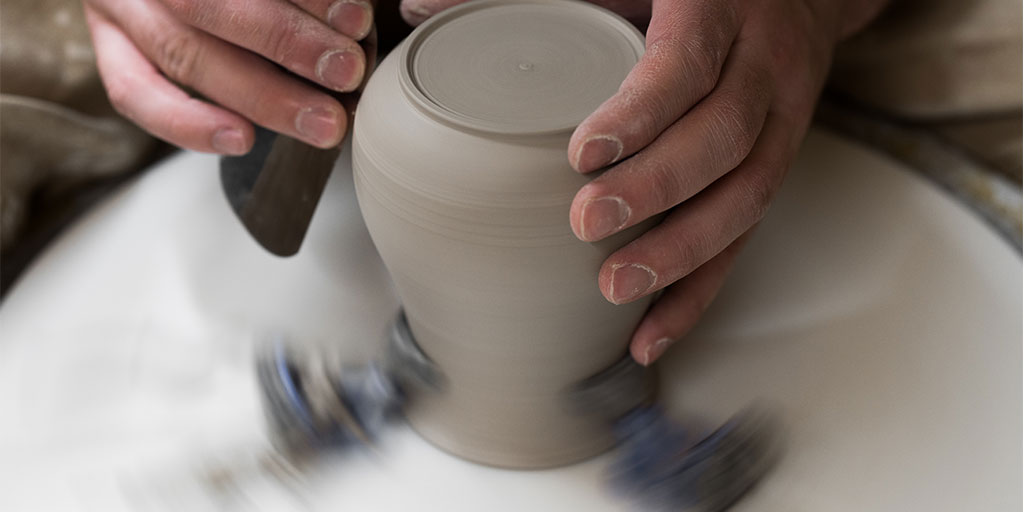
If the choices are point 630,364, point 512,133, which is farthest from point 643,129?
point 630,364

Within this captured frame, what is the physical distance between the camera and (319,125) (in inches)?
37.1

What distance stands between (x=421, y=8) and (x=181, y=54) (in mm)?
282

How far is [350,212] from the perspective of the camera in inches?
50.3

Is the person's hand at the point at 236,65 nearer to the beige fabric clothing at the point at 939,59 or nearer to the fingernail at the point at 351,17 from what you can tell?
the fingernail at the point at 351,17

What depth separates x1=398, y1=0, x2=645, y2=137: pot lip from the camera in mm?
775

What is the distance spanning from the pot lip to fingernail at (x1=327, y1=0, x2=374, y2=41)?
0.06 metres

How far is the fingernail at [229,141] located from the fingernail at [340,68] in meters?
0.16

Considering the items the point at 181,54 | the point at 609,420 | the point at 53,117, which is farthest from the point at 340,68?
the point at 53,117

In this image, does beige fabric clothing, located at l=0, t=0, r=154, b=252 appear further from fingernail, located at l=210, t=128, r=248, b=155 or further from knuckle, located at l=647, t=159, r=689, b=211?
knuckle, located at l=647, t=159, r=689, b=211

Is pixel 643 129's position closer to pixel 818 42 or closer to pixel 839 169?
pixel 818 42

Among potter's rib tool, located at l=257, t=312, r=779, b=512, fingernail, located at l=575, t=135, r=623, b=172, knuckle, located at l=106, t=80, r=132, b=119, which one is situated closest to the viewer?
fingernail, located at l=575, t=135, r=623, b=172

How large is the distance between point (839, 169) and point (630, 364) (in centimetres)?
51

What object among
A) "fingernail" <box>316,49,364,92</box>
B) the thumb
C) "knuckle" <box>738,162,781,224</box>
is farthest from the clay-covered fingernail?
"knuckle" <box>738,162,781,224</box>

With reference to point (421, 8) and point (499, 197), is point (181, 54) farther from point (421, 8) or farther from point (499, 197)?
point (499, 197)
